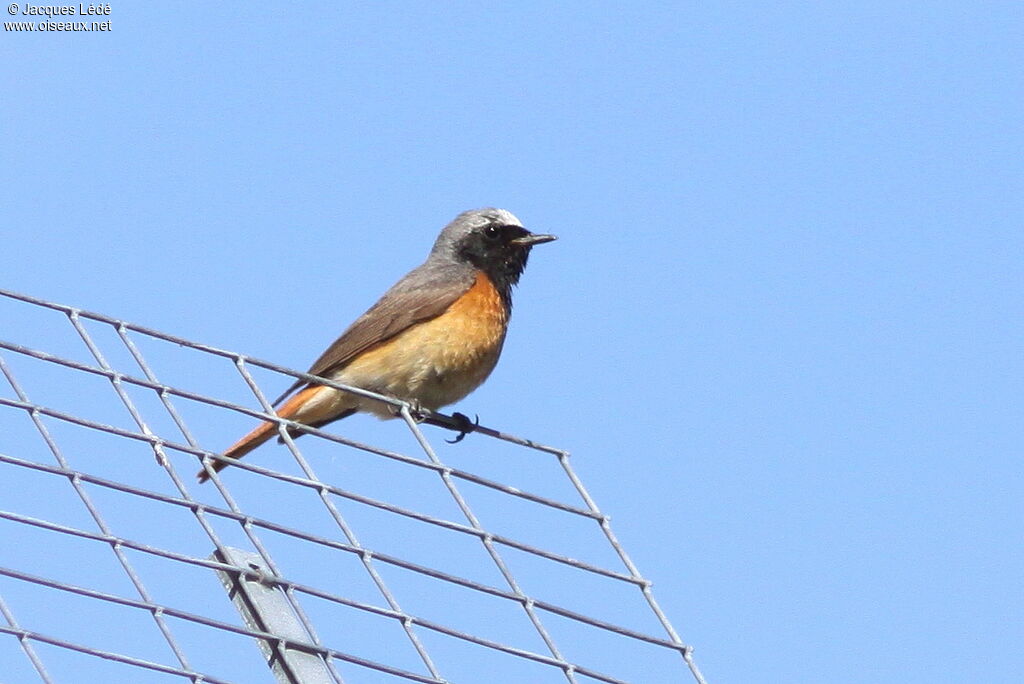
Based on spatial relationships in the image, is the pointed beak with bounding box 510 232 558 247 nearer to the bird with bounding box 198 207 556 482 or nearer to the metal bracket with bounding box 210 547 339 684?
the bird with bounding box 198 207 556 482

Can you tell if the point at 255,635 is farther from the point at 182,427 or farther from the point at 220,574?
the point at 182,427

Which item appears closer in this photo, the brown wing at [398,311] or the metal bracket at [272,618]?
the metal bracket at [272,618]

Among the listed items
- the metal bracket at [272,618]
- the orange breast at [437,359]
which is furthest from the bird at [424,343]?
the metal bracket at [272,618]

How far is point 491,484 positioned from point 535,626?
0.37 metres

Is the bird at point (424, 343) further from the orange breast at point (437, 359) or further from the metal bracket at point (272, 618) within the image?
the metal bracket at point (272, 618)

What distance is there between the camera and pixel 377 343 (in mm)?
7051

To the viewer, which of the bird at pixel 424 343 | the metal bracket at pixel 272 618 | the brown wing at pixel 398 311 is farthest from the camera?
the brown wing at pixel 398 311

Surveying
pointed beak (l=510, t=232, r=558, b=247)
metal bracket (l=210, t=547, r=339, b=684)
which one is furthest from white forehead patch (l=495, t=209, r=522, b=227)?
metal bracket (l=210, t=547, r=339, b=684)

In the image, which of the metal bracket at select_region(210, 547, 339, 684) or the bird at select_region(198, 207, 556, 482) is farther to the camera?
the bird at select_region(198, 207, 556, 482)

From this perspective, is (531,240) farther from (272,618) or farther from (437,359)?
(272,618)

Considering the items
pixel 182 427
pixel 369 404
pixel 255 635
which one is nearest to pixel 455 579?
pixel 255 635

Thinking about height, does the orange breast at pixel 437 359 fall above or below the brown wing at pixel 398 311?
below

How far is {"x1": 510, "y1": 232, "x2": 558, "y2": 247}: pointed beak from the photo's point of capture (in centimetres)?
773

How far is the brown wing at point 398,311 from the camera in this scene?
23.2 ft
